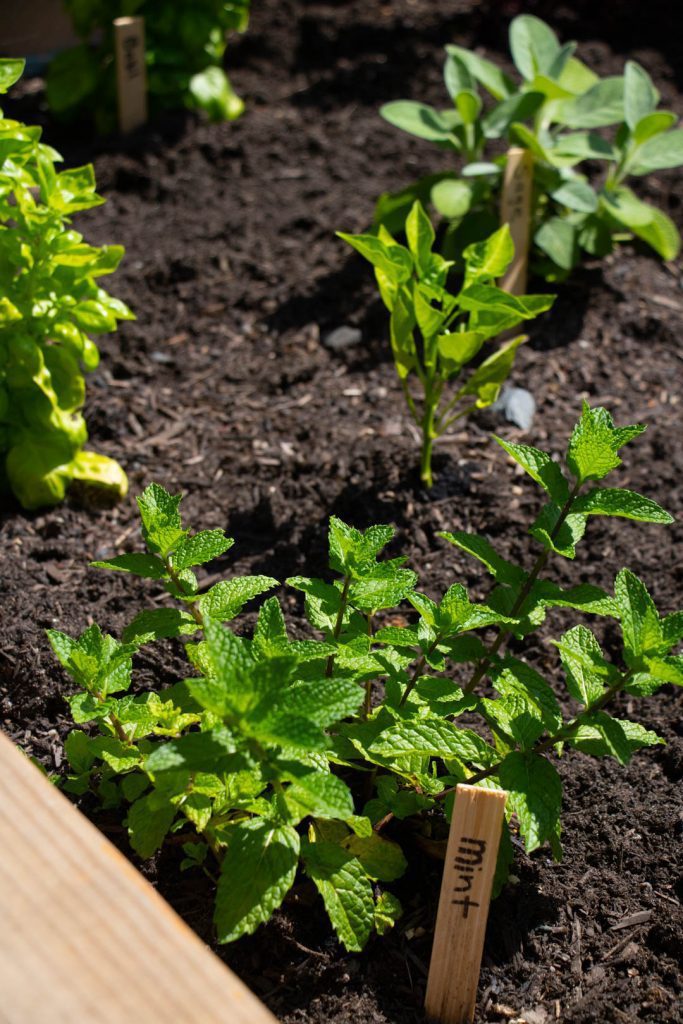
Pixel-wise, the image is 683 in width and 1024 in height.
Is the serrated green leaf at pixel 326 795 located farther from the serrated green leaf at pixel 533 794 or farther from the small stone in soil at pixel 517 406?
the small stone in soil at pixel 517 406

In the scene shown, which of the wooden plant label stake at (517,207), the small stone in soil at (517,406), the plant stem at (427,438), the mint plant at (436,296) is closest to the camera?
the mint plant at (436,296)

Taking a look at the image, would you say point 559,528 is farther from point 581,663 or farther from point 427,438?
point 427,438

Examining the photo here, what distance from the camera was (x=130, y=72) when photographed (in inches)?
152

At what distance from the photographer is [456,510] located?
2682 millimetres

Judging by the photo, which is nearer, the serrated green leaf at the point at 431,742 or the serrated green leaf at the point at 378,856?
the serrated green leaf at the point at 431,742

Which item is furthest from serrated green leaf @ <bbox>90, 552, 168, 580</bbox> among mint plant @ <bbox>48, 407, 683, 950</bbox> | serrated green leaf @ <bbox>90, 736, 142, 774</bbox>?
serrated green leaf @ <bbox>90, 736, 142, 774</bbox>

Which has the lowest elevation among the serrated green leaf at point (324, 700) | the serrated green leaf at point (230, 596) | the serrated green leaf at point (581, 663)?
the serrated green leaf at point (581, 663)

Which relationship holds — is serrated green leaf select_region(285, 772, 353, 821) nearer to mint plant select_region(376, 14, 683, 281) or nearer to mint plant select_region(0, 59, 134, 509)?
mint plant select_region(0, 59, 134, 509)

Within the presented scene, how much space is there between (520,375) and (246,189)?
144 centimetres

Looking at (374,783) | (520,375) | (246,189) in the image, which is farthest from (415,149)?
(374,783)

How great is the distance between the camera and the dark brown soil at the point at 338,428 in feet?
5.94

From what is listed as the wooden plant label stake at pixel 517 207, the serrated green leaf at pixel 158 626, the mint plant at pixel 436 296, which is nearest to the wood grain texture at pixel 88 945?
the serrated green leaf at pixel 158 626

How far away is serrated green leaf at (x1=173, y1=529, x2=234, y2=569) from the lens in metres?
1.71

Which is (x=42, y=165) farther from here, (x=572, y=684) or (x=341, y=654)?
(x=572, y=684)
